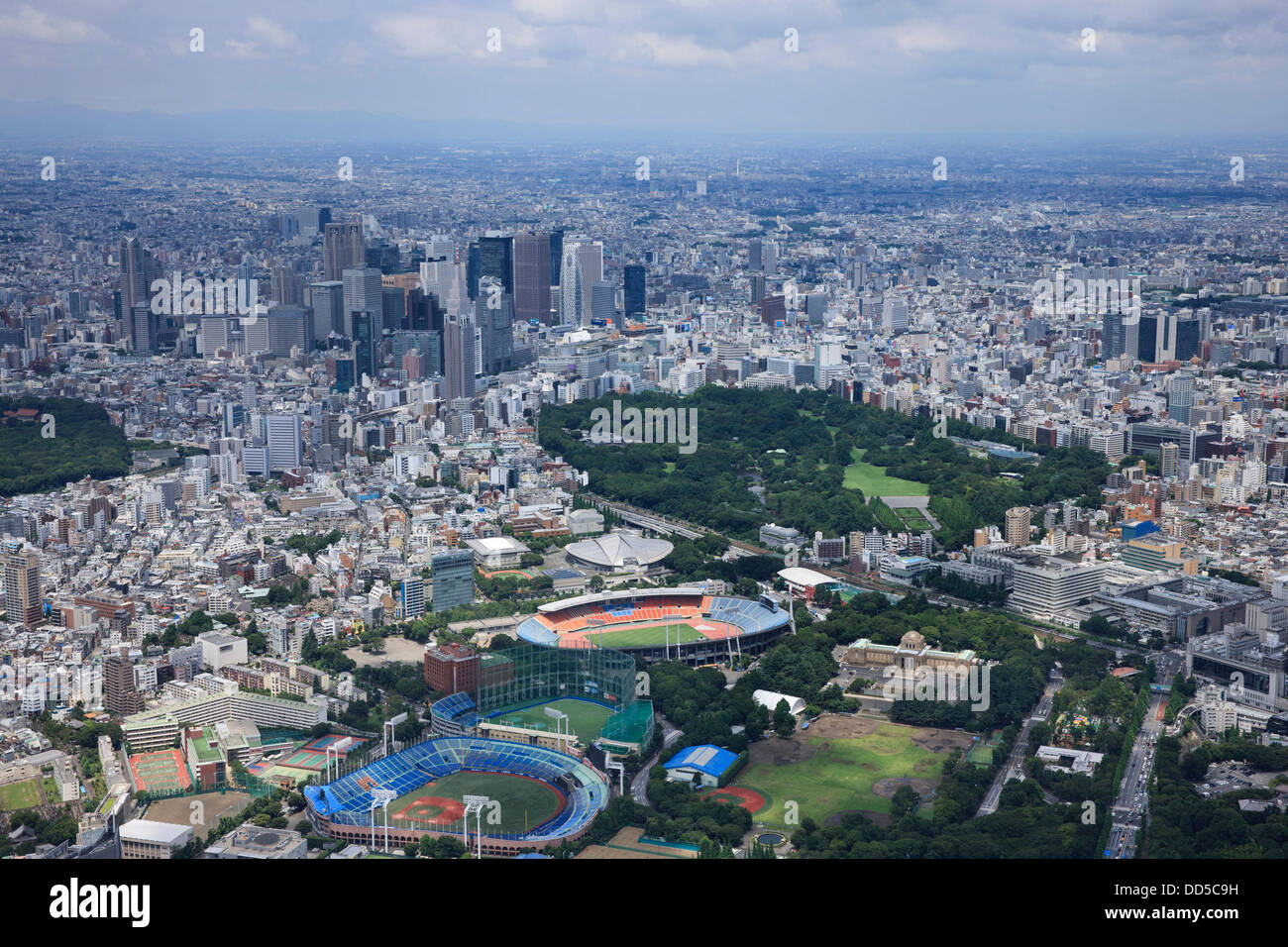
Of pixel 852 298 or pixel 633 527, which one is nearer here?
pixel 633 527

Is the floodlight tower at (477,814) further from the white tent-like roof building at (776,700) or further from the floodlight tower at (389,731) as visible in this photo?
the white tent-like roof building at (776,700)

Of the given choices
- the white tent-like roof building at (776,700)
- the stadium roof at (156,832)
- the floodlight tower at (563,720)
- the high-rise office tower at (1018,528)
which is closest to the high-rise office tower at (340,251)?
the high-rise office tower at (1018,528)

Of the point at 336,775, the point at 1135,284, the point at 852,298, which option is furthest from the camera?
the point at 852,298

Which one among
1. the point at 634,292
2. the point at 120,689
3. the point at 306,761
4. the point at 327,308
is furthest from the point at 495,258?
the point at 306,761

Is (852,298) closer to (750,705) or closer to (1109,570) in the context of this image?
(1109,570)

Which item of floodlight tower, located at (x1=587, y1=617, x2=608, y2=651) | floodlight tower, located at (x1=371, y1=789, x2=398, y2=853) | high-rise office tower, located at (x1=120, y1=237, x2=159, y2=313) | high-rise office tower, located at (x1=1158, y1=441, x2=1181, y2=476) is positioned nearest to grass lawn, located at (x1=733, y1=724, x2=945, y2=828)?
floodlight tower, located at (x1=371, y1=789, x2=398, y2=853)

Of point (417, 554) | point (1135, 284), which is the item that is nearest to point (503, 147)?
point (1135, 284)
